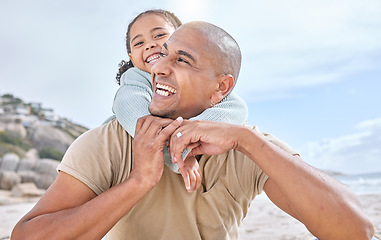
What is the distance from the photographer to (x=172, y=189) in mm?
2484

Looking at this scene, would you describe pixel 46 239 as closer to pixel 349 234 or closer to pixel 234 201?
pixel 234 201

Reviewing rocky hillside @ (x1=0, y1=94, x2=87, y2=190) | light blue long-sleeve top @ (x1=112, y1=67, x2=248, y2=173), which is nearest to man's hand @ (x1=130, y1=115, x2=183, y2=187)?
light blue long-sleeve top @ (x1=112, y1=67, x2=248, y2=173)

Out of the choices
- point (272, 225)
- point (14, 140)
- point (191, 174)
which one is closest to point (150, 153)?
point (191, 174)

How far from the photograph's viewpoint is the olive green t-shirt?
7.69 feet

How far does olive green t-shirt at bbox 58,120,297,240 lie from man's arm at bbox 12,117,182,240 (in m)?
0.15

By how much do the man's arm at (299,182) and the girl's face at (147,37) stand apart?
126 cm

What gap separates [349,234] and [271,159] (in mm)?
578

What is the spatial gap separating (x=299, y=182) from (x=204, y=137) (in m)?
0.58

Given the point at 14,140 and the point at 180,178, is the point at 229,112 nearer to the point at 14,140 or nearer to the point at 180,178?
the point at 180,178

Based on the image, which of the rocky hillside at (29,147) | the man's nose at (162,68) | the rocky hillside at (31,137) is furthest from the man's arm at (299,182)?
the rocky hillside at (31,137)

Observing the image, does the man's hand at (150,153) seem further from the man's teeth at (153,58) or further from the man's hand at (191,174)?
the man's teeth at (153,58)

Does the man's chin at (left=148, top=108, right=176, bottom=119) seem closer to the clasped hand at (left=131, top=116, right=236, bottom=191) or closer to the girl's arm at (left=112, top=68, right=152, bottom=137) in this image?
the girl's arm at (left=112, top=68, right=152, bottom=137)

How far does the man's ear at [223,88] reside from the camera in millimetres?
2693

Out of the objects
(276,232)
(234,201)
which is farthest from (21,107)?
(234,201)
